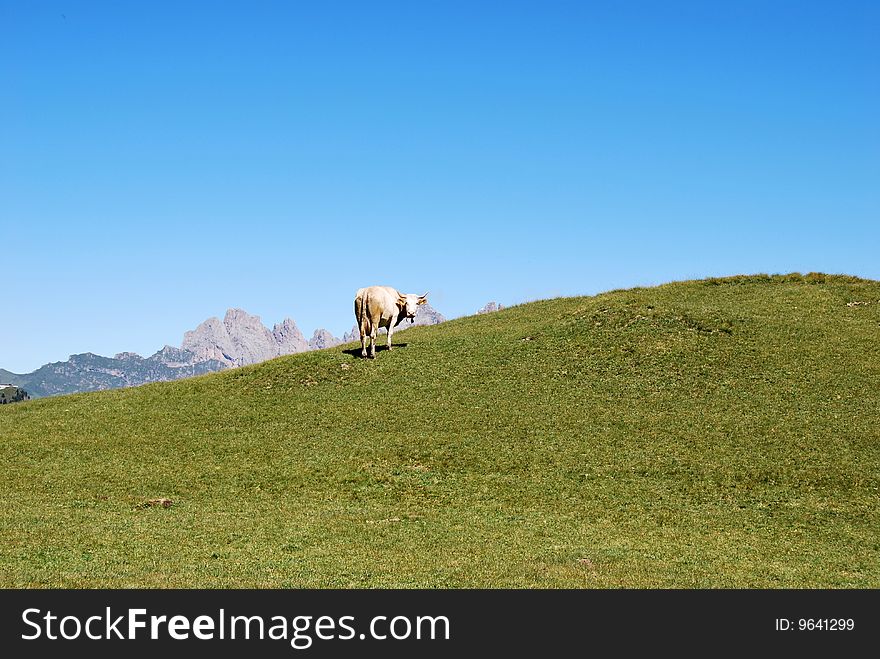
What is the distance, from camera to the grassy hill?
70.6 feet

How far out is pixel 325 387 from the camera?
45.1 metres

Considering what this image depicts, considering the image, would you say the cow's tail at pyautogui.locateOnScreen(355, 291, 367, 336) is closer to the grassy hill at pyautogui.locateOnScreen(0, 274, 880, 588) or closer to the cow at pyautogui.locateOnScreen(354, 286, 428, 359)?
the cow at pyautogui.locateOnScreen(354, 286, 428, 359)

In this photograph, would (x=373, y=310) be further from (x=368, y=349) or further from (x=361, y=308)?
(x=368, y=349)

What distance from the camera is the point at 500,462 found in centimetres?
3234

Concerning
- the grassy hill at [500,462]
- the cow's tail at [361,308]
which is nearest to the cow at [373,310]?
the cow's tail at [361,308]

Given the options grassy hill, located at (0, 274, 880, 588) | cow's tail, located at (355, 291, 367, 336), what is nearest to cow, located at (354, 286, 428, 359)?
cow's tail, located at (355, 291, 367, 336)

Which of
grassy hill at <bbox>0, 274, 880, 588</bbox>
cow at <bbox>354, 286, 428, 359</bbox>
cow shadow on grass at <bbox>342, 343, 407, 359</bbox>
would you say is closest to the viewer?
grassy hill at <bbox>0, 274, 880, 588</bbox>

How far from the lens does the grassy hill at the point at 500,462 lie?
848 inches

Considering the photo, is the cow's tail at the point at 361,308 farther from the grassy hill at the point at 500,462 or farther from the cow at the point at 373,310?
the grassy hill at the point at 500,462

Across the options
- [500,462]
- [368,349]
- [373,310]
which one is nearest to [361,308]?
[373,310]
